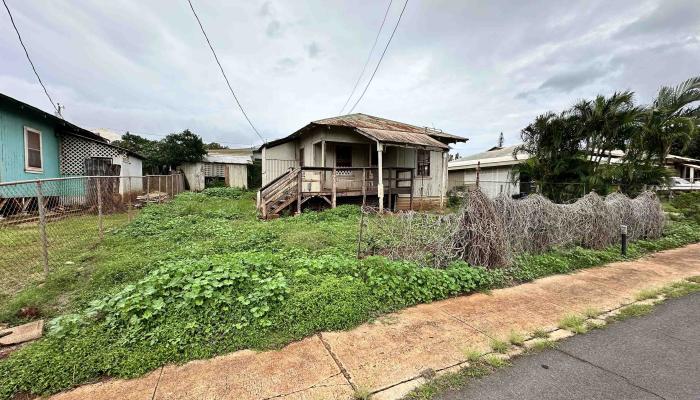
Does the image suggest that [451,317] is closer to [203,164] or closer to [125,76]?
[125,76]

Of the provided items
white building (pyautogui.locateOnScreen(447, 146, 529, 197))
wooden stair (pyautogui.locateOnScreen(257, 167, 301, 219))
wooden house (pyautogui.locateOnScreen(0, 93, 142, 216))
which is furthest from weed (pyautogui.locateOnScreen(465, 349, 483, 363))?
white building (pyautogui.locateOnScreen(447, 146, 529, 197))

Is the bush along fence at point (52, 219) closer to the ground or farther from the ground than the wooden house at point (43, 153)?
closer to the ground

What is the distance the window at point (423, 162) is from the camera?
1376cm

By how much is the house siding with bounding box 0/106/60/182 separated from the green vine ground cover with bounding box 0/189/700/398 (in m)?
6.16

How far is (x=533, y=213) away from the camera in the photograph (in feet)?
18.6

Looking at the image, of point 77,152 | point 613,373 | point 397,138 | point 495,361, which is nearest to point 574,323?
point 613,373

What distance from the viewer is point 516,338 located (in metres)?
2.90

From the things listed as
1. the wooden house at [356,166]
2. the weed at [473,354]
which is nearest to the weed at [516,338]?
the weed at [473,354]

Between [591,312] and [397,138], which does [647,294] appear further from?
[397,138]

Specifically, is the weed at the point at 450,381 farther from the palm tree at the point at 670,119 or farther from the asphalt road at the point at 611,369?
the palm tree at the point at 670,119

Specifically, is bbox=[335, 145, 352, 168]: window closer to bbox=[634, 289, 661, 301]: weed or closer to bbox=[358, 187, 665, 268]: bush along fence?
bbox=[358, 187, 665, 268]: bush along fence

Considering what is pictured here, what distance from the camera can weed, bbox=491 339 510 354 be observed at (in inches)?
107

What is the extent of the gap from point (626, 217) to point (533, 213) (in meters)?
3.41

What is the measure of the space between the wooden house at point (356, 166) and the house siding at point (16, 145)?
7119mm
